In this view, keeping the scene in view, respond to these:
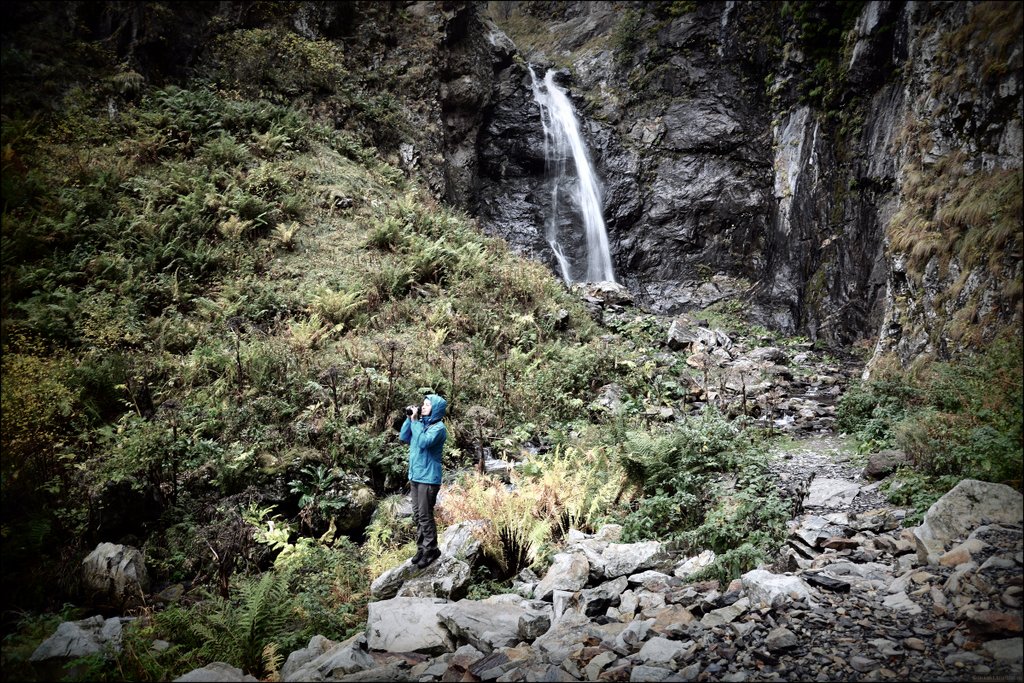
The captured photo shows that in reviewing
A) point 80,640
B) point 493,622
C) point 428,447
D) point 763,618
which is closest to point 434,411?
point 428,447

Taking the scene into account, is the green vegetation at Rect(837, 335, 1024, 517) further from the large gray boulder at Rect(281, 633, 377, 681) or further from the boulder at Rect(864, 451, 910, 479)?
the large gray boulder at Rect(281, 633, 377, 681)

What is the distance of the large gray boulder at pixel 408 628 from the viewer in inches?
163

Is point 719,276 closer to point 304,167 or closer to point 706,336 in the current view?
point 706,336

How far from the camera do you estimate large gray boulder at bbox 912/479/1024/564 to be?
3807mm

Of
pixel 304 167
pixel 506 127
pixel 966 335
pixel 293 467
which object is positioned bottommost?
pixel 293 467

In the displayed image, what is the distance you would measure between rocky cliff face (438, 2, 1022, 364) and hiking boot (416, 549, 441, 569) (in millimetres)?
7302

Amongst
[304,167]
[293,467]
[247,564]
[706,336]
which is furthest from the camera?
[706,336]

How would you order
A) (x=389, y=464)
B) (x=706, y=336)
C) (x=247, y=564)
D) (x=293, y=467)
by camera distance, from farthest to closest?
(x=706, y=336), (x=389, y=464), (x=293, y=467), (x=247, y=564)

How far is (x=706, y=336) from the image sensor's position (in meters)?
15.0

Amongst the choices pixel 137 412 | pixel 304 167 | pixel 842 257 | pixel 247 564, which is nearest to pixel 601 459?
pixel 247 564

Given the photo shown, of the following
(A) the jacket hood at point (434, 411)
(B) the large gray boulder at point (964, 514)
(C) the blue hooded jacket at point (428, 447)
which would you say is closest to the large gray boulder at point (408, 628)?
(C) the blue hooded jacket at point (428, 447)

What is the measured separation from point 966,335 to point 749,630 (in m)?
6.50

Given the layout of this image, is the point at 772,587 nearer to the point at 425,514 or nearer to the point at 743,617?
the point at 743,617

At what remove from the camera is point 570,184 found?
2227 centimetres
